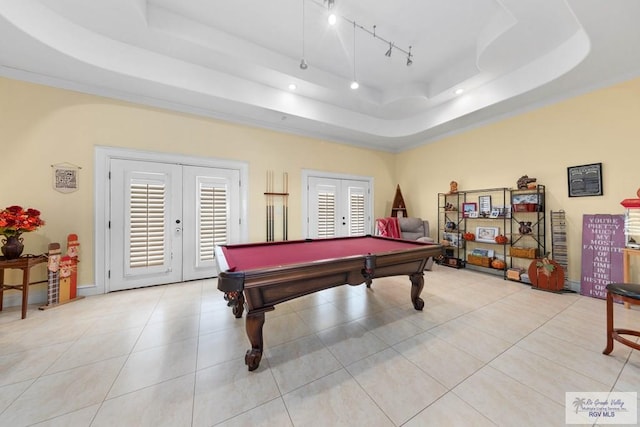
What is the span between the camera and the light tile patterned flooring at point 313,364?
1342 mm

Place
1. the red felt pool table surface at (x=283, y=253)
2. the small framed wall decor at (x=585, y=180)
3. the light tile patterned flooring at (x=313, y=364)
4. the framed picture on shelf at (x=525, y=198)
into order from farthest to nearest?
the framed picture on shelf at (x=525, y=198) < the small framed wall decor at (x=585, y=180) < the red felt pool table surface at (x=283, y=253) < the light tile patterned flooring at (x=313, y=364)

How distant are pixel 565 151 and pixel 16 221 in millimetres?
7402

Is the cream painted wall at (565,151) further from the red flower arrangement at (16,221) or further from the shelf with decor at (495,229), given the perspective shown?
the red flower arrangement at (16,221)

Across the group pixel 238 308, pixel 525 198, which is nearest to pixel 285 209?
pixel 238 308

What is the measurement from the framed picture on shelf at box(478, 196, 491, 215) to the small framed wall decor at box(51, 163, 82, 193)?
22.3 ft

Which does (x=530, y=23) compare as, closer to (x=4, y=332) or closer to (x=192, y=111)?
(x=192, y=111)

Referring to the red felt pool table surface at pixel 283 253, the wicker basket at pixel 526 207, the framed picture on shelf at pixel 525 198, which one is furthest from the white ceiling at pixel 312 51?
the red felt pool table surface at pixel 283 253

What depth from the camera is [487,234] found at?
435 centimetres

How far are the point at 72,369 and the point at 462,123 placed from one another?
20.9 ft

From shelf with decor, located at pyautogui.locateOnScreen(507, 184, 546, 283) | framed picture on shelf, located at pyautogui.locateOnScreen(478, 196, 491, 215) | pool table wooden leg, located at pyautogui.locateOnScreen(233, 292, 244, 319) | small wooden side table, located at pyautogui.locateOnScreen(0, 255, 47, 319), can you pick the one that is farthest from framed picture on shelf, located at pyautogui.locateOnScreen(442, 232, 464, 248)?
small wooden side table, located at pyautogui.locateOnScreen(0, 255, 47, 319)

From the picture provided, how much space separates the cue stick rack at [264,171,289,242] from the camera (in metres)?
4.47

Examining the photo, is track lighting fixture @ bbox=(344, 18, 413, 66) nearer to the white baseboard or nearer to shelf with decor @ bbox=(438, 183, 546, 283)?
shelf with decor @ bbox=(438, 183, 546, 283)

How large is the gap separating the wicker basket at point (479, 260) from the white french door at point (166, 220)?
15.3 ft

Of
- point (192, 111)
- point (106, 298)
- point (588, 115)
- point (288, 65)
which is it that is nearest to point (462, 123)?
point (588, 115)
